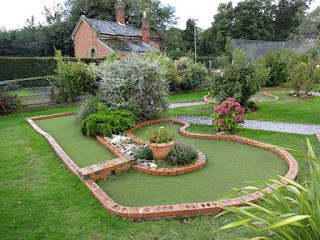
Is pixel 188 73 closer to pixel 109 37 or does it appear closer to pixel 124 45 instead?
pixel 124 45

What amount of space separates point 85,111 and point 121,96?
3.99 feet

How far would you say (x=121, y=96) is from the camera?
6.60 m

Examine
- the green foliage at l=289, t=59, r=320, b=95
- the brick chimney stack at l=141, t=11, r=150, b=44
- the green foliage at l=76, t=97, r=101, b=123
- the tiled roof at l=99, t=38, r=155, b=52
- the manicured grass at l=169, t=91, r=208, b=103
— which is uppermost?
the brick chimney stack at l=141, t=11, r=150, b=44

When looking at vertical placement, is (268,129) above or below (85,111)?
below

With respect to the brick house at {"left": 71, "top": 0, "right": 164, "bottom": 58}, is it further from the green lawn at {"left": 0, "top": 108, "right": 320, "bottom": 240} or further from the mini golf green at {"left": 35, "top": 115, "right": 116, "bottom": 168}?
the green lawn at {"left": 0, "top": 108, "right": 320, "bottom": 240}

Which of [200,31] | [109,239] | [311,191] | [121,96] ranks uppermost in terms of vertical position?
[200,31]

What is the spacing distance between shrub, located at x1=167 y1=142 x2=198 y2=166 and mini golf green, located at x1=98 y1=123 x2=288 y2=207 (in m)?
0.29

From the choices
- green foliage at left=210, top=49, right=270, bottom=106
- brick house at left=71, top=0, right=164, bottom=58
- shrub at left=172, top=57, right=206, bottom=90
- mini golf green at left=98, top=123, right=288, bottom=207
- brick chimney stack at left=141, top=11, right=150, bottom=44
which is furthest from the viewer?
brick chimney stack at left=141, top=11, right=150, bottom=44

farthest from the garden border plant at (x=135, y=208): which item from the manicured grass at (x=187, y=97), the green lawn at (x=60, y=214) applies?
the manicured grass at (x=187, y=97)

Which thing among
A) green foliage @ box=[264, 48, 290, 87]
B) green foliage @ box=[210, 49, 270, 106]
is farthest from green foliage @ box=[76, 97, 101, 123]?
green foliage @ box=[264, 48, 290, 87]

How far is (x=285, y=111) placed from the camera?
812 cm

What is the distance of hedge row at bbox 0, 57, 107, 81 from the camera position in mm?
15906

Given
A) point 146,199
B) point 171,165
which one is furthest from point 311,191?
point 171,165

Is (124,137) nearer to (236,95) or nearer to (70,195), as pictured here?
(70,195)
